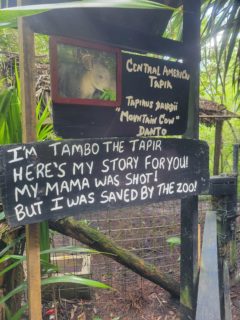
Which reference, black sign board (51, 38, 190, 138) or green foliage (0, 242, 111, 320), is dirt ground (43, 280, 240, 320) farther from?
black sign board (51, 38, 190, 138)

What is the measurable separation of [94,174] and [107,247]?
3.84 ft

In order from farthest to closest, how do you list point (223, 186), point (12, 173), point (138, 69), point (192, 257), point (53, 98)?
point (223, 186) < point (192, 257) < point (138, 69) < point (53, 98) < point (12, 173)

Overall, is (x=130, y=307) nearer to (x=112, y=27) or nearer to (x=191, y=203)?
(x=191, y=203)

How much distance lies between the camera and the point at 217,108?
17.4 feet

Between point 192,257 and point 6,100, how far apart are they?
4.04 ft

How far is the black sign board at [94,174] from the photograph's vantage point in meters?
1.02

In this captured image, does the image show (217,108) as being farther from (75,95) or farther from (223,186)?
(75,95)

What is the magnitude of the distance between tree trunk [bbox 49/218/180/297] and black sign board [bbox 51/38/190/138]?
0.80 metres

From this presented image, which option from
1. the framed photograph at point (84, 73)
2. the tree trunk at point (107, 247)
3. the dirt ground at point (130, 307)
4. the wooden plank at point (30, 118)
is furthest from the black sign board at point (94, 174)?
the dirt ground at point (130, 307)

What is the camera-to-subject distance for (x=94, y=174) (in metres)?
1.23

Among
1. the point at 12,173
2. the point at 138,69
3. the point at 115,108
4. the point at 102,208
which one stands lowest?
the point at 102,208

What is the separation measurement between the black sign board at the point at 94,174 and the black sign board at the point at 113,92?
0.08 m

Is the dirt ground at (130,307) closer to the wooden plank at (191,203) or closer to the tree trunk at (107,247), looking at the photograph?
the tree trunk at (107,247)

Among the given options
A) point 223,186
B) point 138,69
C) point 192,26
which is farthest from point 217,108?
point 138,69
